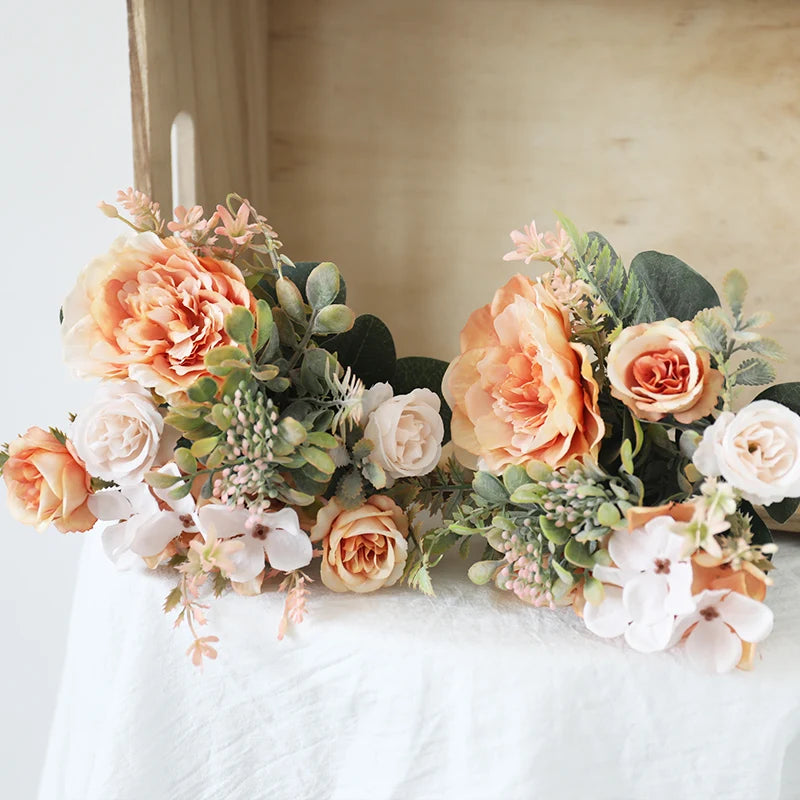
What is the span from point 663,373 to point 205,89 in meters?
0.56

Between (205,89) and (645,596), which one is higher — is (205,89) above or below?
above

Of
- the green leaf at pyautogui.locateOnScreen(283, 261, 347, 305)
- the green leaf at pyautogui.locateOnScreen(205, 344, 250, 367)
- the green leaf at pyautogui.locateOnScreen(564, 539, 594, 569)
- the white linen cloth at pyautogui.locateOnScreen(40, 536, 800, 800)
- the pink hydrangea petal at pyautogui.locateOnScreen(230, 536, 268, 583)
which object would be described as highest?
the green leaf at pyautogui.locateOnScreen(283, 261, 347, 305)

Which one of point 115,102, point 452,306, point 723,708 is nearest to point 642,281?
point 723,708

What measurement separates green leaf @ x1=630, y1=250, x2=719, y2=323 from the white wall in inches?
26.3

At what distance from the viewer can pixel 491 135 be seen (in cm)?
96

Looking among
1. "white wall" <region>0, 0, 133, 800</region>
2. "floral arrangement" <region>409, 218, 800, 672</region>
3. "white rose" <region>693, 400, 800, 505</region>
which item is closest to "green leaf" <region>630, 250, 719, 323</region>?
"floral arrangement" <region>409, 218, 800, 672</region>

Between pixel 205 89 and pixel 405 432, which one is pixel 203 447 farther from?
pixel 205 89

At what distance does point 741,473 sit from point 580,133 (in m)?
0.59

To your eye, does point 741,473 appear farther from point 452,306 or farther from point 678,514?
point 452,306

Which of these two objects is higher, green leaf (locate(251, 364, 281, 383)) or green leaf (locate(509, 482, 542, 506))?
green leaf (locate(251, 364, 281, 383))

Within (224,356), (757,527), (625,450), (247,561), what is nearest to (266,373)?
(224,356)

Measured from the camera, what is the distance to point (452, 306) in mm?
985

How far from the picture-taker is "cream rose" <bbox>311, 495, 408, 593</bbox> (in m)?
0.57

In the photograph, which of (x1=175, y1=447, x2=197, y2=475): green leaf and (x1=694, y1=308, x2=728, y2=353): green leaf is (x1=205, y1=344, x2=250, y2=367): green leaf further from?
(x1=694, y1=308, x2=728, y2=353): green leaf
